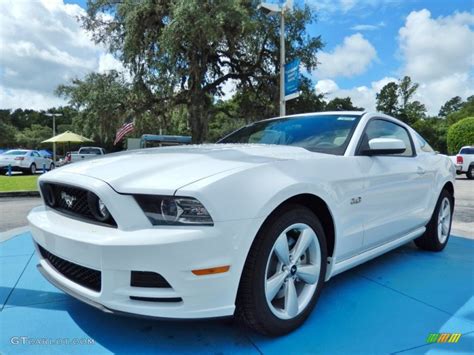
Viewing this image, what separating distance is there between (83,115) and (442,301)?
17348 millimetres

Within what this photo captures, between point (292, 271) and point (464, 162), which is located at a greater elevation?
point (292, 271)

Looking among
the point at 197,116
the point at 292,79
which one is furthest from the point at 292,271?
the point at 197,116

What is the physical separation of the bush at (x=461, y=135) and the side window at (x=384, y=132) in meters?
29.6

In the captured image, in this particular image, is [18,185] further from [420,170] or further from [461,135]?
[461,135]

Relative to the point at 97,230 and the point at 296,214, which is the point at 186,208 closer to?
the point at 97,230

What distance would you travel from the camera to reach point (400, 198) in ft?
10.6

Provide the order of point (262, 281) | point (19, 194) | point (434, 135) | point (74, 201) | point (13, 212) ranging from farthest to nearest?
point (434, 135) → point (19, 194) → point (13, 212) → point (74, 201) → point (262, 281)

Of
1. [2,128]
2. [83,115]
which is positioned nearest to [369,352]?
[83,115]

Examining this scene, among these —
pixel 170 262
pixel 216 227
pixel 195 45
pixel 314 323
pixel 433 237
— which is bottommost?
pixel 314 323

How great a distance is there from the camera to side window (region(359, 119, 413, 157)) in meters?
3.08

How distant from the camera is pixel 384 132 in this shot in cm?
355

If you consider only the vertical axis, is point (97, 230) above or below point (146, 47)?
below

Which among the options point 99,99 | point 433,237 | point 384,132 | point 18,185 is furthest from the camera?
point 99,99

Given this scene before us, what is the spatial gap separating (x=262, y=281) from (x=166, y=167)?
851 millimetres
